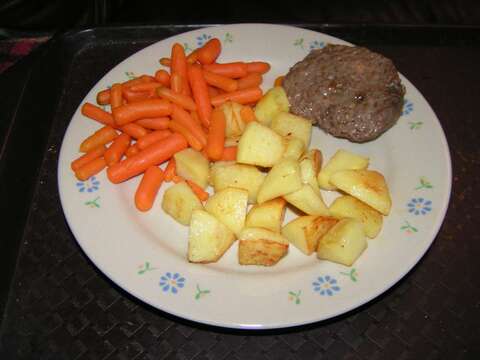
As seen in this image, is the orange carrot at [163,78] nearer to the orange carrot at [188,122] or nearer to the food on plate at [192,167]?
the orange carrot at [188,122]

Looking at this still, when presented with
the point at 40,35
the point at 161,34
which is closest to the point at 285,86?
the point at 161,34

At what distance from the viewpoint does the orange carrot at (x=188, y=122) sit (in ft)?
6.98

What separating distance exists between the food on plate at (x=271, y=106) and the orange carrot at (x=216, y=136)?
0.57ft

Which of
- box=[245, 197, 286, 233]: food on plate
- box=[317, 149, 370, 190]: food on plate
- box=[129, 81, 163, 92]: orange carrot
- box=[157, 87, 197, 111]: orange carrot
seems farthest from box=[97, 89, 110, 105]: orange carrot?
box=[317, 149, 370, 190]: food on plate

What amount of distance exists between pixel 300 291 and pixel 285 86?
1.00 meters

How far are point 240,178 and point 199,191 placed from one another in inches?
7.4

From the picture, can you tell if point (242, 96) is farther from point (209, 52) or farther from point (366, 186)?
point (366, 186)

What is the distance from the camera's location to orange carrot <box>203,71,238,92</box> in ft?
7.64

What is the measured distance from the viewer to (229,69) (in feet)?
7.86

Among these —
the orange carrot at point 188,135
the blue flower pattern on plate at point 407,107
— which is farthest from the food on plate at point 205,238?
the blue flower pattern on plate at point 407,107

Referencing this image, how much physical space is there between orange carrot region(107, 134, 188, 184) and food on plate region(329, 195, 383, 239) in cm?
68

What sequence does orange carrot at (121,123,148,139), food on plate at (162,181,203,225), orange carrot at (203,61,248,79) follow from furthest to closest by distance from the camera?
orange carrot at (203,61,248,79) → orange carrot at (121,123,148,139) → food on plate at (162,181,203,225)

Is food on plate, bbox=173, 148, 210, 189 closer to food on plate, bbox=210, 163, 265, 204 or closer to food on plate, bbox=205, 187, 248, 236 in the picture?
food on plate, bbox=210, 163, 265, 204

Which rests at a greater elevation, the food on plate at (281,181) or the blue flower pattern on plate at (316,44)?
the blue flower pattern on plate at (316,44)
